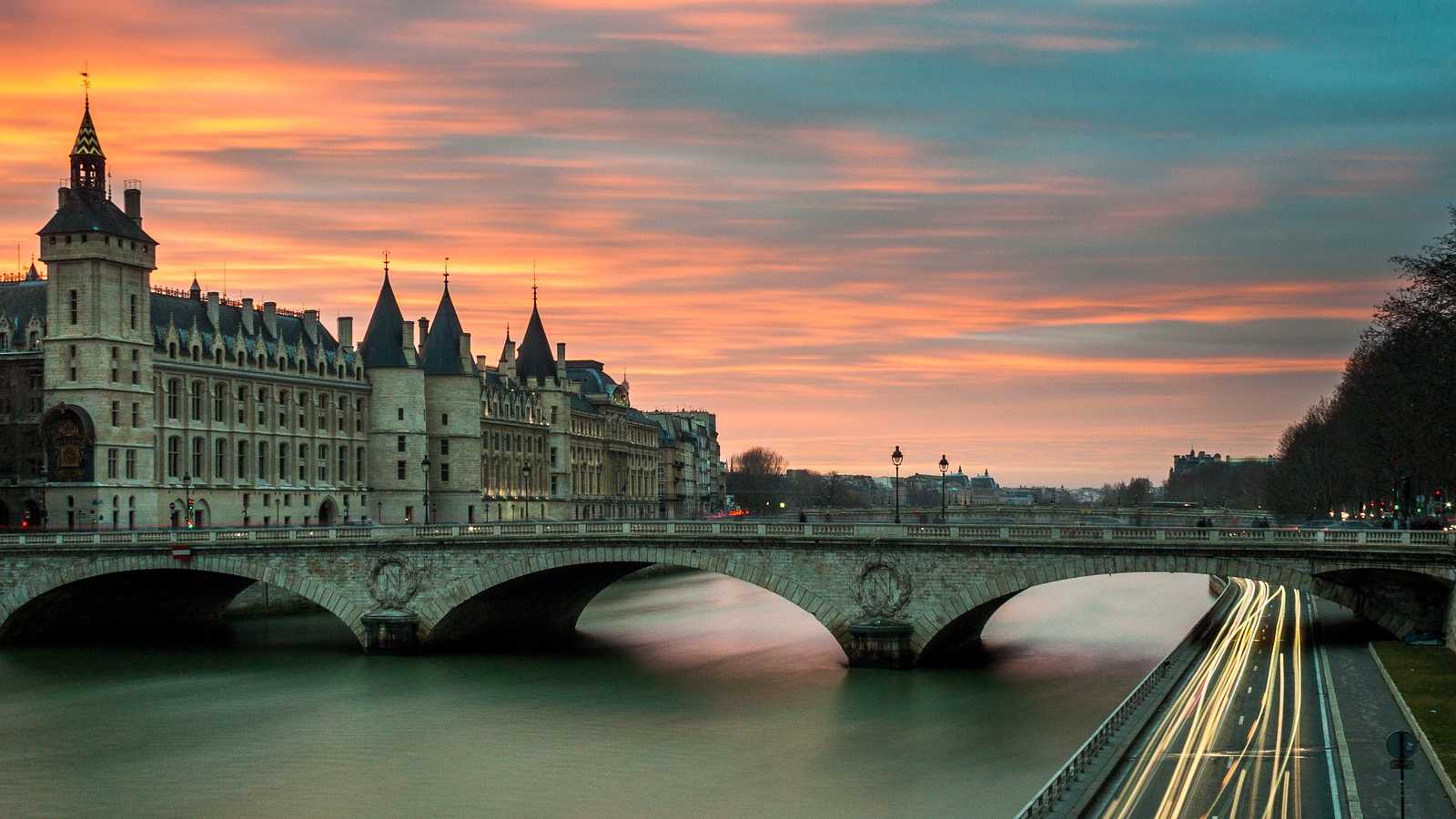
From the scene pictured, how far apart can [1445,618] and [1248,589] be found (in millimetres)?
45971

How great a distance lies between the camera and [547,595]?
74188 mm

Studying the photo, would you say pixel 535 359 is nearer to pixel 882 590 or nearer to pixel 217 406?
pixel 217 406

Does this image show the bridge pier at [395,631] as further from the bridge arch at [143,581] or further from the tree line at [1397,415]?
the tree line at [1397,415]

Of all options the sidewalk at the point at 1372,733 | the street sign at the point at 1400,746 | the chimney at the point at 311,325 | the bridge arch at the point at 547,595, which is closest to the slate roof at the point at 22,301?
the chimney at the point at 311,325

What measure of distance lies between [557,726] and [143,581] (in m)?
33.0

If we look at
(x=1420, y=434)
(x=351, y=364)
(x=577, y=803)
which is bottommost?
(x=577, y=803)

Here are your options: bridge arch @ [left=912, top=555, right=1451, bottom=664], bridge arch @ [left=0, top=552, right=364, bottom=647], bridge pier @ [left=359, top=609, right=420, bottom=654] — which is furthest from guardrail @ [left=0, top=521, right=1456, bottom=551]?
bridge pier @ [left=359, top=609, right=420, bottom=654]

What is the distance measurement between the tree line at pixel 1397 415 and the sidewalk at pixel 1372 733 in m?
8.66

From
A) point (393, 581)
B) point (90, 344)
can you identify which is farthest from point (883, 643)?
point (90, 344)

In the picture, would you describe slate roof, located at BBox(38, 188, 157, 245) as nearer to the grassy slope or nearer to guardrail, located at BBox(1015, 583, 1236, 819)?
guardrail, located at BBox(1015, 583, 1236, 819)

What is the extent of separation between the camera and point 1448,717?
40.1 meters

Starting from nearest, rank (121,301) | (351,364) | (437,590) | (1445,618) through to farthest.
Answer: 1. (1445,618)
2. (437,590)
3. (121,301)
4. (351,364)

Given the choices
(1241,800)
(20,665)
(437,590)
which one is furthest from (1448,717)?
(20,665)

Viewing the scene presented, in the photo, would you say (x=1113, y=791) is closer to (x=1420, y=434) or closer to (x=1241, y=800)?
(x=1241, y=800)
